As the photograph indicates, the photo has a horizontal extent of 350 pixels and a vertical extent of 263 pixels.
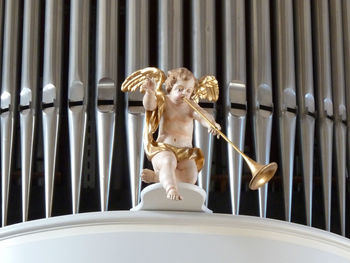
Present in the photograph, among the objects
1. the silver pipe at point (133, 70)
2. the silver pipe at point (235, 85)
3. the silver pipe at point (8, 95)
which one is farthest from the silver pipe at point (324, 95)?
the silver pipe at point (8, 95)

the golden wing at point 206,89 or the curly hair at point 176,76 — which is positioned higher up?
the curly hair at point 176,76

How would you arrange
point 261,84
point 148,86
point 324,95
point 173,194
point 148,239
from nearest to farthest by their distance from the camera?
point 173,194
point 148,239
point 148,86
point 261,84
point 324,95

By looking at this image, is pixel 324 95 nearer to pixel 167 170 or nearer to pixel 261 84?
pixel 261 84

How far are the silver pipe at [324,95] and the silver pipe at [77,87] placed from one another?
1.17 m

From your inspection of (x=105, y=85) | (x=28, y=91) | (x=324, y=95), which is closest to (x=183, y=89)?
(x=105, y=85)

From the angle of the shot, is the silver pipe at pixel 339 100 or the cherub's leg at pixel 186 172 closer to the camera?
the cherub's leg at pixel 186 172

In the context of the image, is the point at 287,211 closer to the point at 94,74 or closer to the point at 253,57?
the point at 253,57

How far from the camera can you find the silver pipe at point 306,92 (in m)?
4.22

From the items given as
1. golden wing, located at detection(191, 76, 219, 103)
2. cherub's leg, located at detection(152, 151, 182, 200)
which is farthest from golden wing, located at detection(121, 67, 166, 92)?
cherub's leg, located at detection(152, 151, 182, 200)

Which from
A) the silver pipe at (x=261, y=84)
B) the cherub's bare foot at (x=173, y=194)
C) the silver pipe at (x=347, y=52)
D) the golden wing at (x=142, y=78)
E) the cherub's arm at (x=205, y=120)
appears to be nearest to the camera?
the cherub's bare foot at (x=173, y=194)

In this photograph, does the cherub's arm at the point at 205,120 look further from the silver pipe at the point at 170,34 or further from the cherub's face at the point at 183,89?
the silver pipe at the point at 170,34

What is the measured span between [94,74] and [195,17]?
1.90 ft

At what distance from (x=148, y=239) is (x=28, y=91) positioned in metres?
1.48

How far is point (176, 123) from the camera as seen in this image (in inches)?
129
